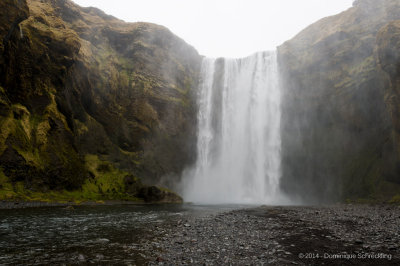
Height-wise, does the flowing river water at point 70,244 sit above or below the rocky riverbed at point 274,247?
below

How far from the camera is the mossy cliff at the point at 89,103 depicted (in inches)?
1310

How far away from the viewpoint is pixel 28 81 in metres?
37.2

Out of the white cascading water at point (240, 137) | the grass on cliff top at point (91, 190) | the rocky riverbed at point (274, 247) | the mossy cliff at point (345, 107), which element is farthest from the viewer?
the white cascading water at point (240, 137)

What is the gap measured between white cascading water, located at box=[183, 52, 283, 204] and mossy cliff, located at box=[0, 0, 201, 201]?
4.69m

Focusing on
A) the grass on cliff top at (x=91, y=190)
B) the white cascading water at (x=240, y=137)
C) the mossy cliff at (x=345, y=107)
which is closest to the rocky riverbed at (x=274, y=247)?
the grass on cliff top at (x=91, y=190)

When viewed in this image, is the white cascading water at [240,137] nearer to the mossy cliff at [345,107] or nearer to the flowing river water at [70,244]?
the mossy cliff at [345,107]

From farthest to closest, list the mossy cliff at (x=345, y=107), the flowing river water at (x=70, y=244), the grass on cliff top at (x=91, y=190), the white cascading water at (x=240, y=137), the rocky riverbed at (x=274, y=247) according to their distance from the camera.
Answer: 1. the white cascading water at (x=240, y=137)
2. the mossy cliff at (x=345, y=107)
3. the grass on cliff top at (x=91, y=190)
4. the flowing river water at (x=70, y=244)
5. the rocky riverbed at (x=274, y=247)

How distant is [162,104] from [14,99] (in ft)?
94.0

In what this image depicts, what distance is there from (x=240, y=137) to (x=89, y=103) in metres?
33.3

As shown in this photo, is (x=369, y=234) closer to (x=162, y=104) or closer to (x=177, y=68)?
(x=162, y=104)

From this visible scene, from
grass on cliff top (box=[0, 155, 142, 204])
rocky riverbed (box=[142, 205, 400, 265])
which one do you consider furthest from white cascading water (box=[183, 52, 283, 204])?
rocky riverbed (box=[142, 205, 400, 265])

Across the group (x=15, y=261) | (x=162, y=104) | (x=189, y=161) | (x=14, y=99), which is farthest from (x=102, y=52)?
(x=15, y=261)

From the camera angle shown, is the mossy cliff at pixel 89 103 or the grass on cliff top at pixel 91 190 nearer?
the grass on cliff top at pixel 91 190

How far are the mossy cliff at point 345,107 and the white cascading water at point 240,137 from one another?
2905mm
